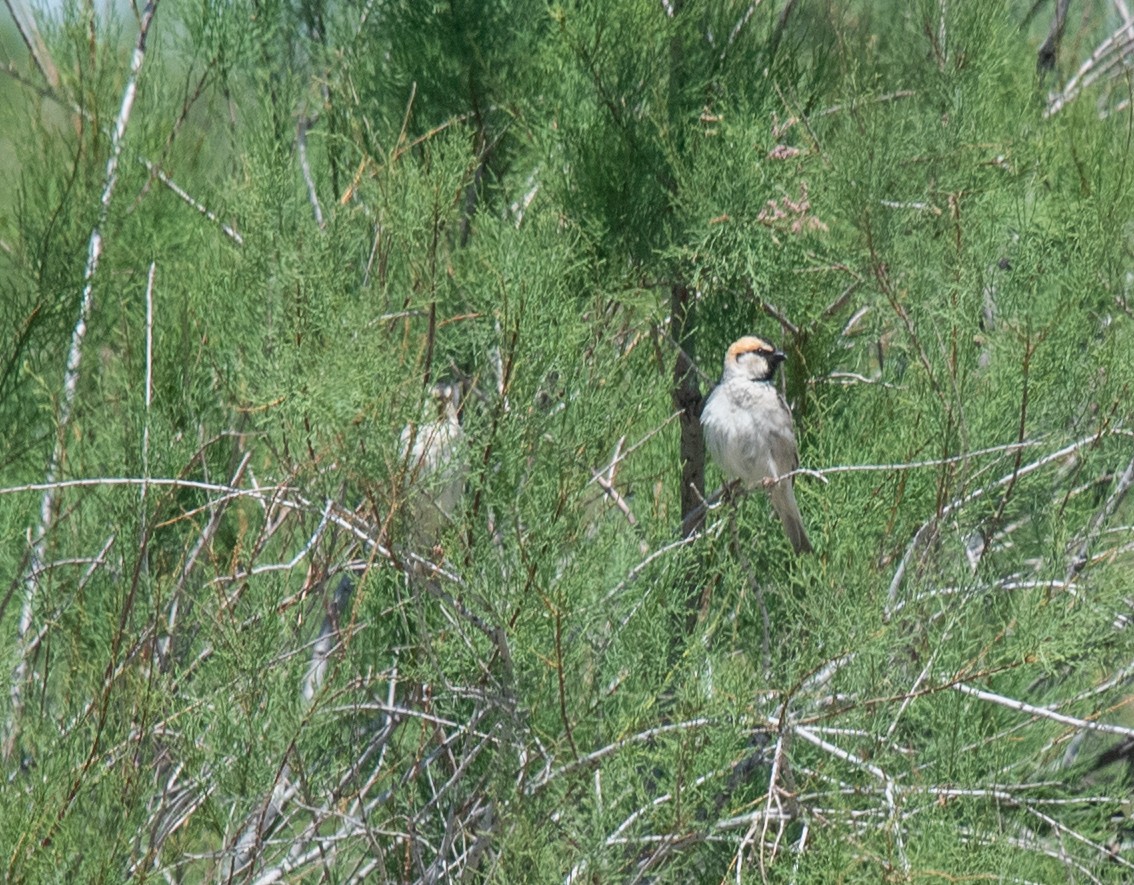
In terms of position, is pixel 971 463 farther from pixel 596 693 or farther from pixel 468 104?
pixel 468 104

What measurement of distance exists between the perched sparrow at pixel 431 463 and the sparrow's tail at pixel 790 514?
752 mm

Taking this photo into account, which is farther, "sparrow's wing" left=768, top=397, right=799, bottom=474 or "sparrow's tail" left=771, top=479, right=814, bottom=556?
"sparrow's wing" left=768, top=397, right=799, bottom=474

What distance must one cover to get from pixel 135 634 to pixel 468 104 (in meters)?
1.30

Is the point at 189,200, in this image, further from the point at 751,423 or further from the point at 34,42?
the point at 751,423

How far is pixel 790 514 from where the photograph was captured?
10.4ft

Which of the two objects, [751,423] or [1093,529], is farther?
[751,423]

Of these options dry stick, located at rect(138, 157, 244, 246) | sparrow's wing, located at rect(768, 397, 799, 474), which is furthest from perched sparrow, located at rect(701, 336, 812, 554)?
dry stick, located at rect(138, 157, 244, 246)

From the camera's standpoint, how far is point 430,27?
3.16 m

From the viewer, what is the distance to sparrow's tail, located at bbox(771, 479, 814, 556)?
2963 mm

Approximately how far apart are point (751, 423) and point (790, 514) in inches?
11.2

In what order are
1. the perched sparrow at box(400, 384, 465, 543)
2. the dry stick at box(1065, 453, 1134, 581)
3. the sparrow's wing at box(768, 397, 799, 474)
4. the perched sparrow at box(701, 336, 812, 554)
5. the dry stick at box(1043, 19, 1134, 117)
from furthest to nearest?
the dry stick at box(1043, 19, 1134, 117)
the sparrow's wing at box(768, 397, 799, 474)
the perched sparrow at box(701, 336, 812, 554)
the dry stick at box(1065, 453, 1134, 581)
the perched sparrow at box(400, 384, 465, 543)

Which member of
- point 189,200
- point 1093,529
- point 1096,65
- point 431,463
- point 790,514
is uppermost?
point 189,200

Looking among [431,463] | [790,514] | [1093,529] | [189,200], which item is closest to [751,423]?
[790,514]

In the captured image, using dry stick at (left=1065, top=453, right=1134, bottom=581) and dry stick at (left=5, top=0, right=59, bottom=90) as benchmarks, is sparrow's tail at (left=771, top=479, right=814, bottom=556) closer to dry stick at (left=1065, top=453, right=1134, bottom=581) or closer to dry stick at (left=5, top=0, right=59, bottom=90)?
dry stick at (left=1065, top=453, right=1134, bottom=581)
